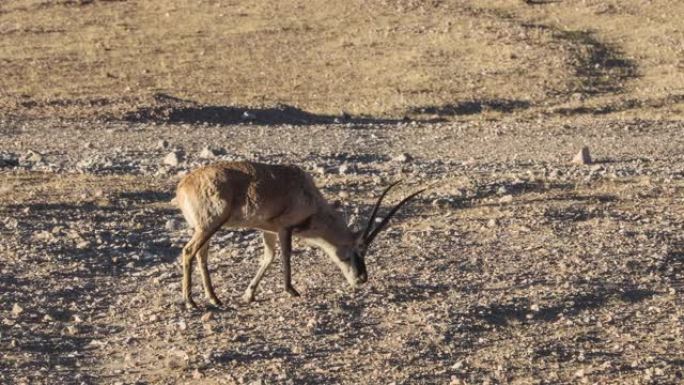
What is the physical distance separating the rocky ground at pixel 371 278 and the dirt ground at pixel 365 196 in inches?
1.2

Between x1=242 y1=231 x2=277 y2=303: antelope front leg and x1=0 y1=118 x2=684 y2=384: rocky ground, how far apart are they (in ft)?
0.49

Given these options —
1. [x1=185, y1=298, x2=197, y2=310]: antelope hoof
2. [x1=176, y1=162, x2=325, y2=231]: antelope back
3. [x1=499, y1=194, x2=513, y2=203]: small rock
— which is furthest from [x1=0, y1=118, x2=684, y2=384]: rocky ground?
[x1=176, y1=162, x2=325, y2=231]: antelope back

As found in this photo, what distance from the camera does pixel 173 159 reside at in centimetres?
1738

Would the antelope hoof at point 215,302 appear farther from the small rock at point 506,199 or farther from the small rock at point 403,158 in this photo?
the small rock at point 403,158

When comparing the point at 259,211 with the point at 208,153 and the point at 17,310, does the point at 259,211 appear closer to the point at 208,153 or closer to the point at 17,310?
the point at 17,310

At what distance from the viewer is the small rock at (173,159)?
56.7ft

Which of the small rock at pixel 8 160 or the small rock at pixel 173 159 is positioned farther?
the small rock at pixel 173 159

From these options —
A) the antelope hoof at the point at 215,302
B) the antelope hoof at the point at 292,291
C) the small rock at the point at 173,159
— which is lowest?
the small rock at the point at 173,159

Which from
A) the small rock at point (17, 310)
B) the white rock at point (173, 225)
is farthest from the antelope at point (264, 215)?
the white rock at point (173, 225)

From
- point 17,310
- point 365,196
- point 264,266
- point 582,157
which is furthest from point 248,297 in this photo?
point 582,157

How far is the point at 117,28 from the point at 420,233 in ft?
67.0

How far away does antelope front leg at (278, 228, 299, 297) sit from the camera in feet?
36.9

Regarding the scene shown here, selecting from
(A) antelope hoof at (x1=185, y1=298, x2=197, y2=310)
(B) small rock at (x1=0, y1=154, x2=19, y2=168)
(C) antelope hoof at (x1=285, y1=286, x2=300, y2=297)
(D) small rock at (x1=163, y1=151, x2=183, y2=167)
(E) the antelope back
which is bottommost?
(D) small rock at (x1=163, y1=151, x2=183, y2=167)

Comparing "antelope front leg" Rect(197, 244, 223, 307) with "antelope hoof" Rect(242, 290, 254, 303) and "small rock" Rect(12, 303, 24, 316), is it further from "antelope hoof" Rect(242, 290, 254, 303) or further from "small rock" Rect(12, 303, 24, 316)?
"small rock" Rect(12, 303, 24, 316)
